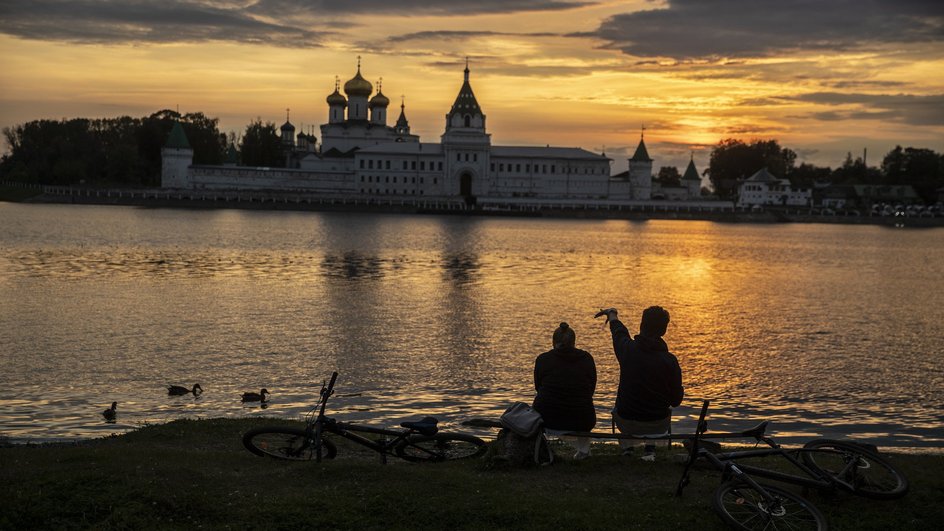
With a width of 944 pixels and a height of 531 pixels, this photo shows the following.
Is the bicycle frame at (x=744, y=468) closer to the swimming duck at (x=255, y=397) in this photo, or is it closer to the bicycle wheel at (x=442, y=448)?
the bicycle wheel at (x=442, y=448)

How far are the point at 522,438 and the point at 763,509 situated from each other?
227cm

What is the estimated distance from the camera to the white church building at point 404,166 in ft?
410

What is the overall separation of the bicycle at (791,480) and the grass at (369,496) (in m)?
0.16

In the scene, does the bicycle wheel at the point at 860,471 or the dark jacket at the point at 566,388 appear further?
the dark jacket at the point at 566,388

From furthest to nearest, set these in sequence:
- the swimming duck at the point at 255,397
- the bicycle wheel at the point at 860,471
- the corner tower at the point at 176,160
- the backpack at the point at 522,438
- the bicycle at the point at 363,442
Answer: the corner tower at the point at 176,160, the swimming duck at the point at 255,397, the bicycle at the point at 363,442, the backpack at the point at 522,438, the bicycle wheel at the point at 860,471

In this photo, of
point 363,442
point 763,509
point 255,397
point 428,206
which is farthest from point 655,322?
point 428,206

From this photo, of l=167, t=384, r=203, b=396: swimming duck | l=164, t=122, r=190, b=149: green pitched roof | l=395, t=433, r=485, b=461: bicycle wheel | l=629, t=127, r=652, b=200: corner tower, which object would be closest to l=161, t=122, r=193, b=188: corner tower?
l=164, t=122, r=190, b=149: green pitched roof

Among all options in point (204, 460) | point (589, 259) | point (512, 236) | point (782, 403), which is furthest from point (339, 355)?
point (512, 236)

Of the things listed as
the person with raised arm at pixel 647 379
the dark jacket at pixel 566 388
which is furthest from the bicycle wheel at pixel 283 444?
the person with raised arm at pixel 647 379

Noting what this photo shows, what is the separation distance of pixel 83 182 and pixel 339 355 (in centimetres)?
11379

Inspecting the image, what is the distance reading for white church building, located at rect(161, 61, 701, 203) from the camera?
124938 mm

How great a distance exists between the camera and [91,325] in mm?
22953

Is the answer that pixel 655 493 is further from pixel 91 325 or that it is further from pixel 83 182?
pixel 83 182

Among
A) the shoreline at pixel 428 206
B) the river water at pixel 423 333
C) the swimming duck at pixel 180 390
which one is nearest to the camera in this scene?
the river water at pixel 423 333
